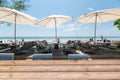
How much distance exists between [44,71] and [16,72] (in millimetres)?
520

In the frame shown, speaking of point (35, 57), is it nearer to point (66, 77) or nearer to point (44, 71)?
point (44, 71)

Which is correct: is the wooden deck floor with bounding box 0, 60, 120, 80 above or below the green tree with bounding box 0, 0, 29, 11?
below

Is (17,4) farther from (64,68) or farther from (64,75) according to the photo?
(64,75)

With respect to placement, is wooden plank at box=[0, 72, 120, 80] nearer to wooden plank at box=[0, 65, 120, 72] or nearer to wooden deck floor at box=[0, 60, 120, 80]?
wooden deck floor at box=[0, 60, 120, 80]

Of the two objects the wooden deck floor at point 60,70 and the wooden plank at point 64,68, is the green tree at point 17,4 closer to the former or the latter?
the wooden deck floor at point 60,70

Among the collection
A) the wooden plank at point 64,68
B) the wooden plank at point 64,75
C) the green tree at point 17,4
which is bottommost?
the wooden plank at point 64,75

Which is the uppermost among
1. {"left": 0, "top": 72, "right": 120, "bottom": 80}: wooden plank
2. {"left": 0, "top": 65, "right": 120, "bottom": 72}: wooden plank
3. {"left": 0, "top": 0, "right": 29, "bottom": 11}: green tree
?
{"left": 0, "top": 0, "right": 29, "bottom": 11}: green tree

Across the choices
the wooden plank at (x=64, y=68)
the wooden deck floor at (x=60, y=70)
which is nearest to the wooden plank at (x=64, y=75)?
the wooden deck floor at (x=60, y=70)

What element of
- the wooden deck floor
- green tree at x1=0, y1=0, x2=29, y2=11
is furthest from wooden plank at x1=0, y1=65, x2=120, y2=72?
green tree at x1=0, y1=0, x2=29, y2=11

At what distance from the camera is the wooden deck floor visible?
3.61 metres

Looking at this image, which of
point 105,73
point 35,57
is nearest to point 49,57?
point 35,57

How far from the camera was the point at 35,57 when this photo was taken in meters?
5.51

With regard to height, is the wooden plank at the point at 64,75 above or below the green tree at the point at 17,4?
below

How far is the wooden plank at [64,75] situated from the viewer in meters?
3.59
